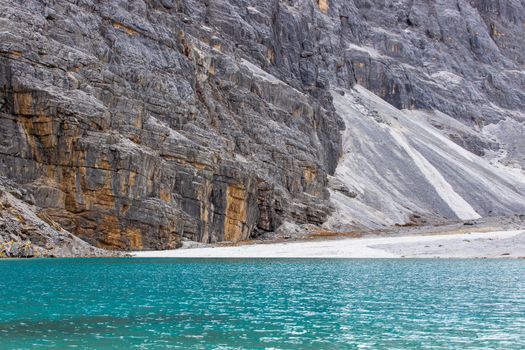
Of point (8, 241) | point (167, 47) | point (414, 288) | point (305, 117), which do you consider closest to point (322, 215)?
point (305, 117)

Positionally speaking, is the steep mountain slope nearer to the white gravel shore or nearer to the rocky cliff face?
the rocky cliff face

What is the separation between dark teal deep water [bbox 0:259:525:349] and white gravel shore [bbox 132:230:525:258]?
21711 mm

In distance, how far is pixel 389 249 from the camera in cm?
6750

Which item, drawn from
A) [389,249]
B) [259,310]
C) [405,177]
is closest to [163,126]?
[389,249]

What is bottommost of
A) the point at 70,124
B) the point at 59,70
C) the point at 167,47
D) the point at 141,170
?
the point at 141,170

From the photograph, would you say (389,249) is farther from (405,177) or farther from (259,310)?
(405,177)

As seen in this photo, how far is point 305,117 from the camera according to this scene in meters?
120

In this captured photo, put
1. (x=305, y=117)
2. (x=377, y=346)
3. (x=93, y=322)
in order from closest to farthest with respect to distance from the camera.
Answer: (x=377, y=346)
(x=93, y=322)
(x=305, y=117)

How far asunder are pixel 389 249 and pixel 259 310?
4509 centimetres

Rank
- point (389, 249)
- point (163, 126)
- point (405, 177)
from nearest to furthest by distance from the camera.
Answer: point (389, 249)
point (163, 126)
point (405, 177)

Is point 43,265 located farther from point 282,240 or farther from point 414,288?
point 282,240

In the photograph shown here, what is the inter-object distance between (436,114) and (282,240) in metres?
118

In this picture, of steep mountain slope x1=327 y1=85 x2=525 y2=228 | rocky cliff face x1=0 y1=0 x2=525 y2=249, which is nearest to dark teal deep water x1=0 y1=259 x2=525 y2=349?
rocky cliff face x1=0 y1=0 x2=525 y2=249

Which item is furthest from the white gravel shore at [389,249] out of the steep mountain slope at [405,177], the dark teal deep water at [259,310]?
the steep mountain slope at [405,177]
